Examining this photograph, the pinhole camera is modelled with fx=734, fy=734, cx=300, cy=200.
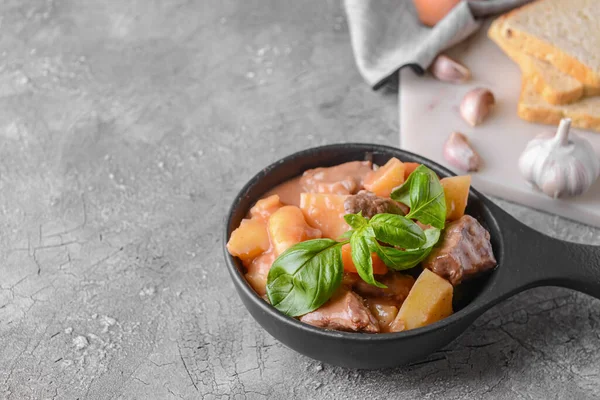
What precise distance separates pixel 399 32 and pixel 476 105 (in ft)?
2.35

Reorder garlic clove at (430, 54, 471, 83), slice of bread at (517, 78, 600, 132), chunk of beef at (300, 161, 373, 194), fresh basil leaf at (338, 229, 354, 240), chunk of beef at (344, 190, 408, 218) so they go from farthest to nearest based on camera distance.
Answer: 1. garlic clove at (430, 54, 471, 83)
2. slice of bread at (517, 78, 600, 132)
3. chunk of beef at (300, 161, 373, 194)
4. chunk of beef at (344, 190, 408, 218)
5. fresh basil leaf at (338, 229, 354, 240)

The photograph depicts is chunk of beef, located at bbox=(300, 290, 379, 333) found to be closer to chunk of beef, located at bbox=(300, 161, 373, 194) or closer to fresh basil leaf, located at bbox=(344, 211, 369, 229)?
fresh basil leaf, located at bbox=(344, 211, 369, 229)

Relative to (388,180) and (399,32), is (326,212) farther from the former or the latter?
(399,32)

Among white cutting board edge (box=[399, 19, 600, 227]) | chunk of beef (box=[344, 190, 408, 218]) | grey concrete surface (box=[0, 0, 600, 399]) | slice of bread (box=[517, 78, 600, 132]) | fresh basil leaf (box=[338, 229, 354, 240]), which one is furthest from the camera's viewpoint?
slice of bread (box=[517, 78, 600, 132])

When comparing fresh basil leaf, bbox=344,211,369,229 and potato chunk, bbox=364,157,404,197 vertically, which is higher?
fresh basil leaf, bbox=344,211,369,229

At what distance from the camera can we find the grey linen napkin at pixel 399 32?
3.36 metres

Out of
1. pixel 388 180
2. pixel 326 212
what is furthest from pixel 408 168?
pixel 326 212

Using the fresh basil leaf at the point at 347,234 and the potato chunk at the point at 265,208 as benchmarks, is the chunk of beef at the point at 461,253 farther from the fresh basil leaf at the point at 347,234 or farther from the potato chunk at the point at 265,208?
the potato chunk at the point at 265,208

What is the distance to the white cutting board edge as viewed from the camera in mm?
2865

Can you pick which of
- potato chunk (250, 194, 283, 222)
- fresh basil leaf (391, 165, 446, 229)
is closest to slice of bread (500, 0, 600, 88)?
fresh basil leaf (391, 165, 446, 229)

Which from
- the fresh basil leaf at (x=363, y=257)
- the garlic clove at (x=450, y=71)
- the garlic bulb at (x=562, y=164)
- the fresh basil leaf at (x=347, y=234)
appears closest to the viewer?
the fresh basil leaf at (x=363, y=257)

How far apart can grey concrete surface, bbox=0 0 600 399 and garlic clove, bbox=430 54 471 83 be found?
0.28 m

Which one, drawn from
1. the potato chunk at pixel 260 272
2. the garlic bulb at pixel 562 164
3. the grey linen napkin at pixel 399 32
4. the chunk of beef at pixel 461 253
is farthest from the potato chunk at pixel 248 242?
the grey linen napkin at pixel 399 32

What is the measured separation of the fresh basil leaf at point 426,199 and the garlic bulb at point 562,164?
759 millimetres
